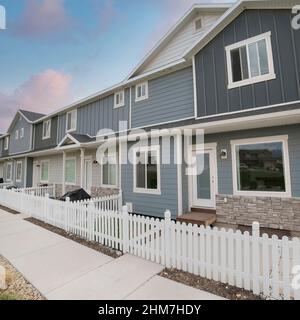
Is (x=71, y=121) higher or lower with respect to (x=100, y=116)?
higher

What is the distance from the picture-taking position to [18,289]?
3.64 m

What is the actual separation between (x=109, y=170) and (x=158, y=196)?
4346 mm

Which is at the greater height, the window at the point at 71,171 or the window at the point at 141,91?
the window at the point at 141,91

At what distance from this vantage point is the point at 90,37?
41.3ft

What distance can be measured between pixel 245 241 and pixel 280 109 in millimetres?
4118

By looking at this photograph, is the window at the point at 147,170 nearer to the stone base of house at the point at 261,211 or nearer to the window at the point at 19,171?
→ the stone base of house at the point at 261,211

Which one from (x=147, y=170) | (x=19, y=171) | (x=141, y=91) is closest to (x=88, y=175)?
(x=147, y=170)

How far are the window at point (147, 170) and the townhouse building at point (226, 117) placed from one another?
41mm

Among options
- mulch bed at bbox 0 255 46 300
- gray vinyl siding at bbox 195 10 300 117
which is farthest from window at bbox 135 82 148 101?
mulch bed at bbox 0 255 46 300

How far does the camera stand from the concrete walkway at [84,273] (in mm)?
3398

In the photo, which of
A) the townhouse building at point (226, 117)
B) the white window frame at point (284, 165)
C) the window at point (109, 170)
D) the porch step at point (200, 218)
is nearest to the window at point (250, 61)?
the townhouse building at point (226, 117)

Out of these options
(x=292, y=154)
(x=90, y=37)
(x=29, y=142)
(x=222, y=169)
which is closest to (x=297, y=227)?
(x=292, y=154)

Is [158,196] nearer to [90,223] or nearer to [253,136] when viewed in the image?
[90,223]

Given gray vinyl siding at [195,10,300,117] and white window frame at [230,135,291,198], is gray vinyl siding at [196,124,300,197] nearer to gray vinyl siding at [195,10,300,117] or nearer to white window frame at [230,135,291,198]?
white window frame at [230,135,291,198]
